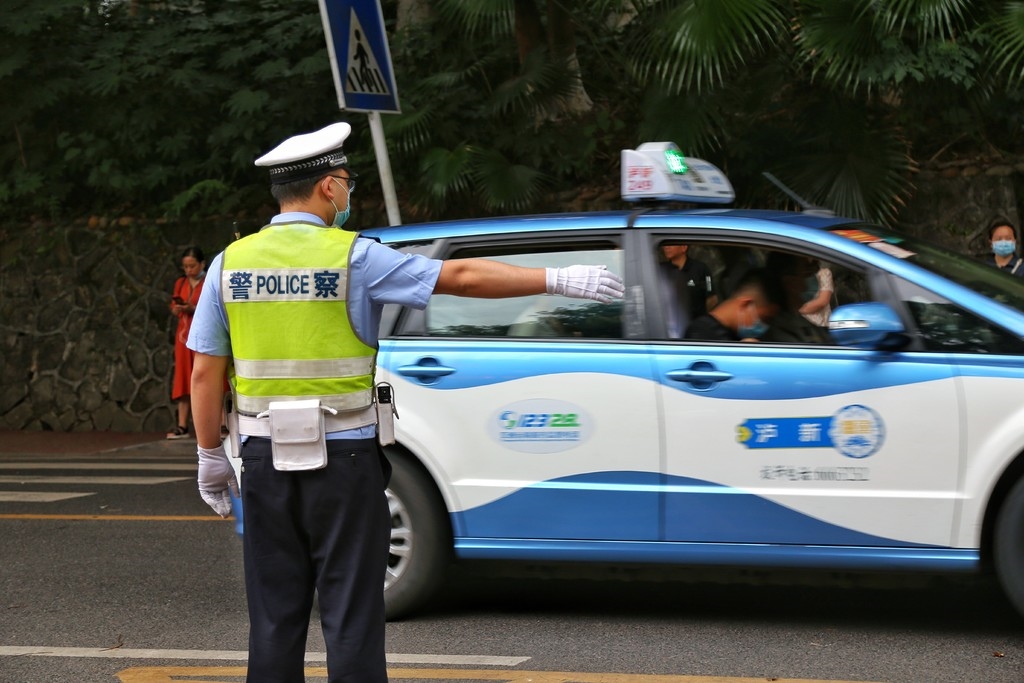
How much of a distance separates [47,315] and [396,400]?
10.2m

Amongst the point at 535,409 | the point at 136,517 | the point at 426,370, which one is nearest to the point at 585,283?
the point at 535,409

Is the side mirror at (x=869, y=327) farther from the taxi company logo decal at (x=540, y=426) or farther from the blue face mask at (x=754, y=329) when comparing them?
the taxi company logo decal at (x=540, y=426)

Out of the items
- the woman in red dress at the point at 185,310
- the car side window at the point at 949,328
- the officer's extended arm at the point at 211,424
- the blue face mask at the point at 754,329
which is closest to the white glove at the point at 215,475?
the officer's extended arm at the point at 211,424

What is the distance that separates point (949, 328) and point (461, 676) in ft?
7.05


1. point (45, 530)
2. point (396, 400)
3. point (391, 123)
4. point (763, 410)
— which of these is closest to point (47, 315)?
point (391, 123)

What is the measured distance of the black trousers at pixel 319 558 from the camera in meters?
3.50

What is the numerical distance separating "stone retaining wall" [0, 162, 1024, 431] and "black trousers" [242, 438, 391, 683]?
10440mm

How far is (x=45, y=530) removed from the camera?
26.5 feet

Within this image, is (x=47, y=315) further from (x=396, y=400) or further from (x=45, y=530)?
(x=396, y=400)

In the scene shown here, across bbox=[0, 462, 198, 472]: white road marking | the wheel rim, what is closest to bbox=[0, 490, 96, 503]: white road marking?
bbox=[0, 462, 198, 472]: white road marking

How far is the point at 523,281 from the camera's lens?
3.54 metres

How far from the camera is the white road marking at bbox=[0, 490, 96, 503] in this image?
9242mm

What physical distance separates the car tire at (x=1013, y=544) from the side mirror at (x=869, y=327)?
2.17ft

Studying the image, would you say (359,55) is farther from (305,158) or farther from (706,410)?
(305,158)
